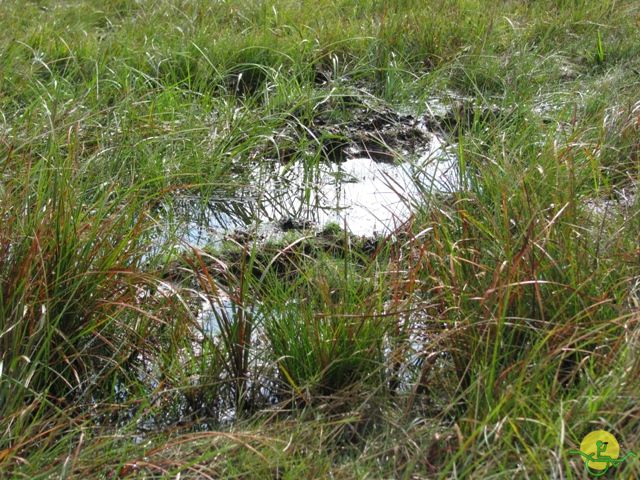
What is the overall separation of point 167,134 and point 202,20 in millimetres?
1456

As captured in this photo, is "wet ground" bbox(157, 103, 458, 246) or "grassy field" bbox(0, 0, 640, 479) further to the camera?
"wet ground" bbox(157, 103, 458, 246)

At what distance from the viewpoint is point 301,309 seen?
2242 mm

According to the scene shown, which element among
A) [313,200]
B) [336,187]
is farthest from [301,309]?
[336,187]

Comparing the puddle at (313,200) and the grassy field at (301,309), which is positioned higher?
the puddle at (313,200)

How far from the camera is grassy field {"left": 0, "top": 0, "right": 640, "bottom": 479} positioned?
184 centimetres

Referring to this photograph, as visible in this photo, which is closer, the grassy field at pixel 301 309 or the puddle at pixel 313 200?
the grassy field at pixel 301 309

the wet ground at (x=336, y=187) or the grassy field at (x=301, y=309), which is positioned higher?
the wet ground at (x=336, y=187)

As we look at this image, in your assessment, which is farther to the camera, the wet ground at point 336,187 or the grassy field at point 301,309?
the wet ground at point 336,187

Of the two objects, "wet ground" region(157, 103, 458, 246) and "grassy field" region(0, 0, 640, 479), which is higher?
"wet ground" region(157, 103, 458, 246)

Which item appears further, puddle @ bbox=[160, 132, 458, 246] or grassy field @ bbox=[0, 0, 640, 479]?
puddle @ bbox=[160, 132, 458, 246]

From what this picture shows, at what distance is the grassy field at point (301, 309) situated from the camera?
1845 millimetres

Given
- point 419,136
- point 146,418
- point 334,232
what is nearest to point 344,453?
point 146,418

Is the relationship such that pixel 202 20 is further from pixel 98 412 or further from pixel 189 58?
pixel 98 412

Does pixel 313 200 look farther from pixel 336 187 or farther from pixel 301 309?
pixel 301 309
